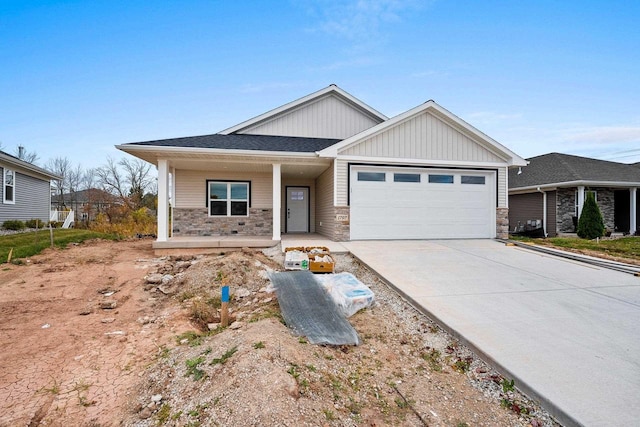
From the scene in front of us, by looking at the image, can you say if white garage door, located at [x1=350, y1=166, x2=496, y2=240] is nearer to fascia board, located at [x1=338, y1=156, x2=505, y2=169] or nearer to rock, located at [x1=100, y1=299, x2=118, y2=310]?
fascia board, located at [x1=338, y1=156, x2=505, y2=169]

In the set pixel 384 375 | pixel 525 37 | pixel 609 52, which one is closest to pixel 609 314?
pixel 384 375

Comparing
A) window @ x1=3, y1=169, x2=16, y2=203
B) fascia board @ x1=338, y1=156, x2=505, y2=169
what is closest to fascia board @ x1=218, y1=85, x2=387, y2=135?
fascia board @ x1=338, y1=156, x2=505, y2=169

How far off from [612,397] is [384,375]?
5.72 feet

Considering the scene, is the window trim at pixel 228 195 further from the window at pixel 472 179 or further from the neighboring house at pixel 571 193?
the neighboring house at pixel 571 193

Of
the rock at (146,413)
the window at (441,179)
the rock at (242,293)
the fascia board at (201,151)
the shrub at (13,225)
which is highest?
the fascia board at (201,151)

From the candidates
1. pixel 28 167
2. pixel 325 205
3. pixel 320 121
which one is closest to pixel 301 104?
pixel 320 121

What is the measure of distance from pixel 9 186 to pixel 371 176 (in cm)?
1677

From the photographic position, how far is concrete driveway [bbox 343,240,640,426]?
7.58ft

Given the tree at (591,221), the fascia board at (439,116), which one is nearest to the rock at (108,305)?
the fascia board at (439,116)

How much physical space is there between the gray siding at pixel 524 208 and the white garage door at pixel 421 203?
22.3 feet

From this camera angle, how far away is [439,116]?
976cm

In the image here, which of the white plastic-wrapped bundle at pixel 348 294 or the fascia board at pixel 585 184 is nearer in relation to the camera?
the white plastic-wrapped bundle at pixel 348 294

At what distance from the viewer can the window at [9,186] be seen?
1324 centimetres

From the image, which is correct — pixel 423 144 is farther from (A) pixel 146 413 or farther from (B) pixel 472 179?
(A) pixel 146 413
